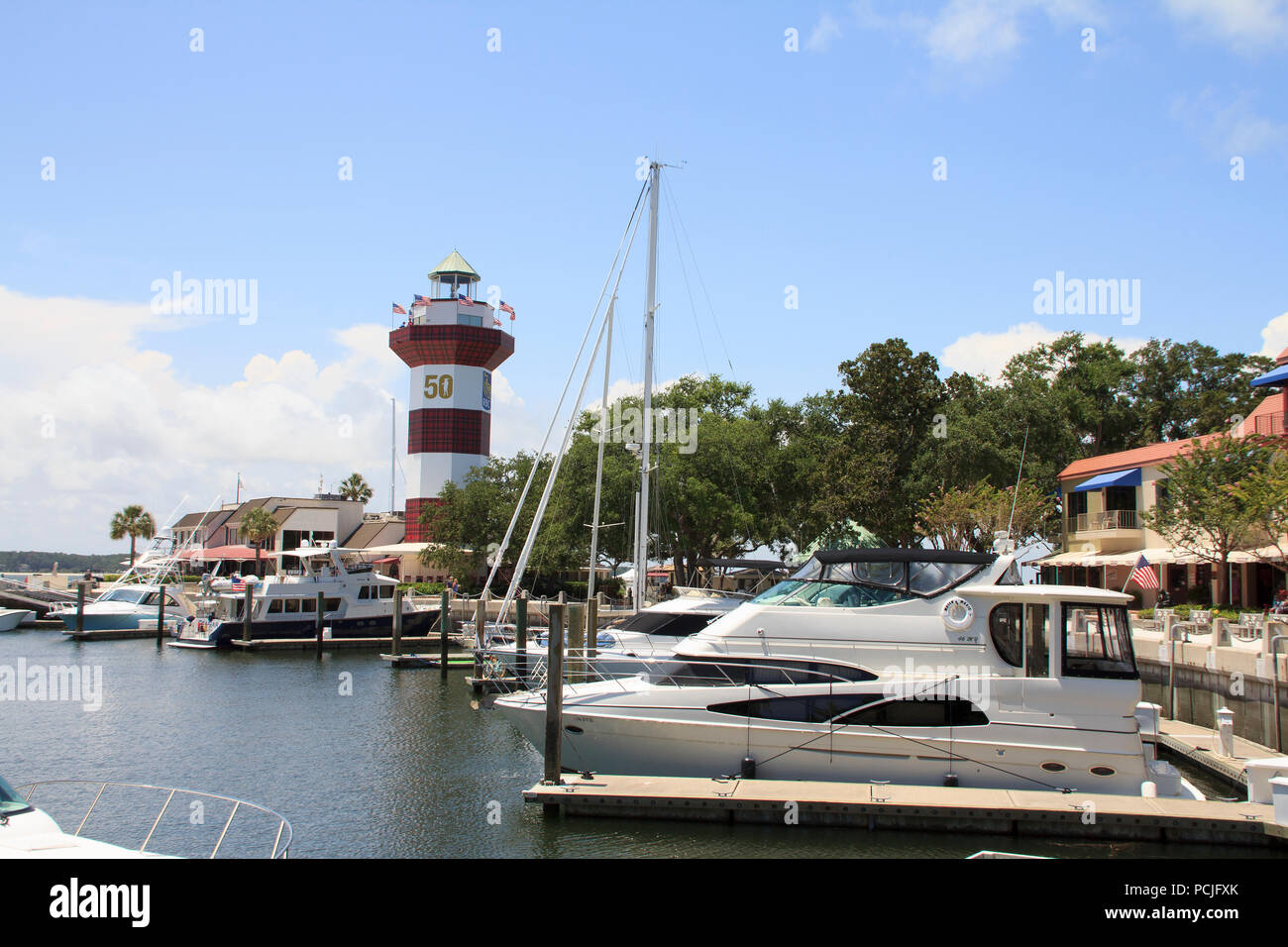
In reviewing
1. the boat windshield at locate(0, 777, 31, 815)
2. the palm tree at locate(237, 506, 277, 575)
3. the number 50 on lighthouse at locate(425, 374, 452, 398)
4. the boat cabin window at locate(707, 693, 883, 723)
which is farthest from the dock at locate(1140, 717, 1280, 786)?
the palm tree at locate(237, 506, 277, 575)

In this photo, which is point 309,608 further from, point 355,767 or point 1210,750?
point 1210,750

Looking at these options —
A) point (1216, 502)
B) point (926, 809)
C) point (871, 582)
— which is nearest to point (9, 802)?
point (926, 809)

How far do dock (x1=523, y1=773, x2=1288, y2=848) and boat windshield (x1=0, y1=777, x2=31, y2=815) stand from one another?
24.0 feet

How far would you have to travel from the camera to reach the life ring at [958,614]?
15.6m

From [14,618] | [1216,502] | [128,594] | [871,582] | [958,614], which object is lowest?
[14,618]

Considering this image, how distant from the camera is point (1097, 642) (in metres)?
15.1

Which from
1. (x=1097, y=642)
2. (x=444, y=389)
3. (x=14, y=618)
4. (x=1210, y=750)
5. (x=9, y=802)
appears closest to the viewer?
(x=9, y=802)

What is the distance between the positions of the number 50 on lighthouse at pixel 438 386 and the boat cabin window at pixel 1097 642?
170 feet

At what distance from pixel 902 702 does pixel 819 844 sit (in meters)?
2.85

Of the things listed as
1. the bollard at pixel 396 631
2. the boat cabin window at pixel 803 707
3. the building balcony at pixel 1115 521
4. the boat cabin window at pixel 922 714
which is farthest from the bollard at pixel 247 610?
the building balcony at pixel 1115 521

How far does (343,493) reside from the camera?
81.2 meters

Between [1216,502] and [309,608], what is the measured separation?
116 ft
